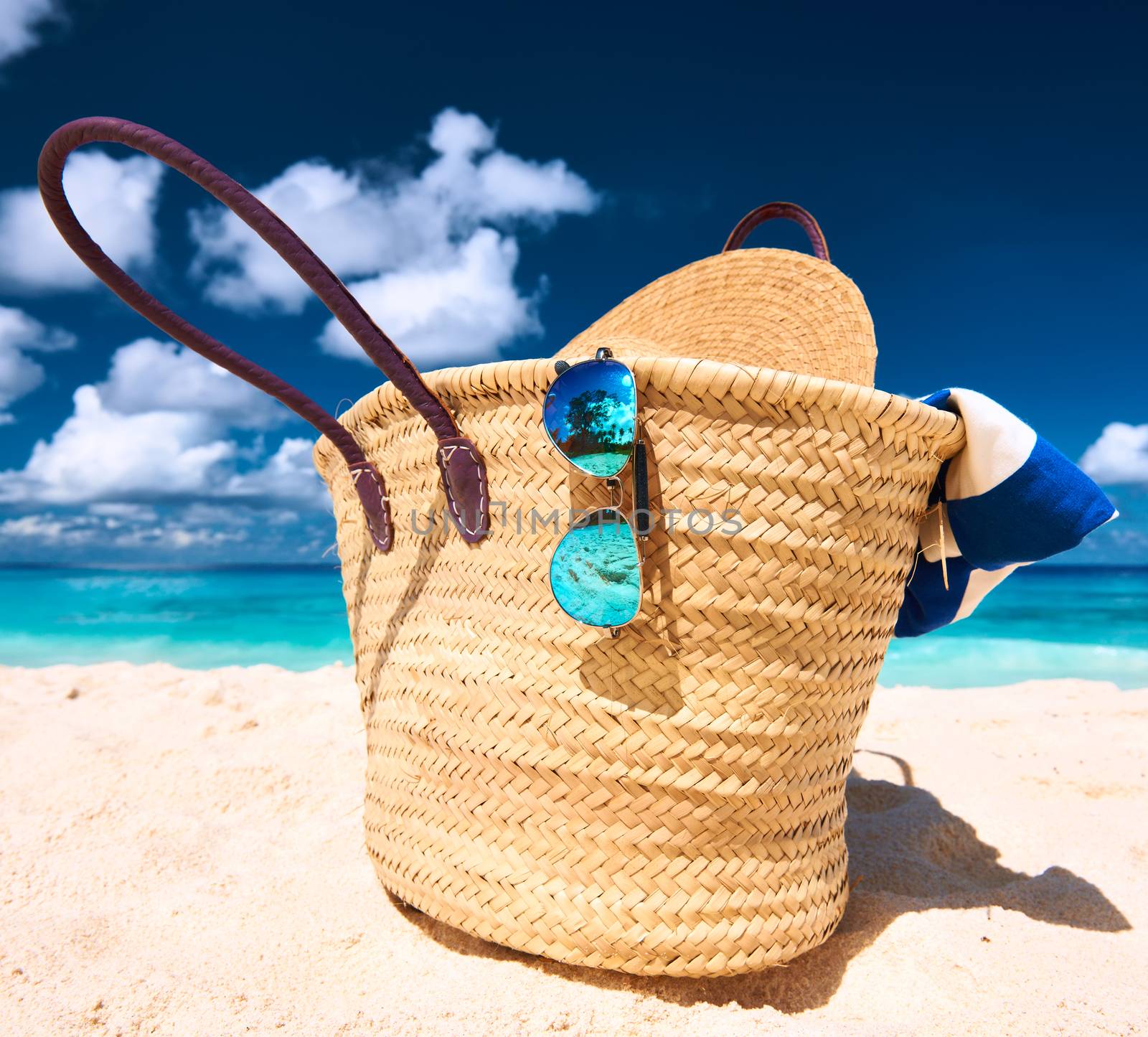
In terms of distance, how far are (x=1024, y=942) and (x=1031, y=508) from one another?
0.67 meters

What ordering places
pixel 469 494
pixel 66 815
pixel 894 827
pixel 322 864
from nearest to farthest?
pixel 469 494, pixel 322 864, pixel 66 815, pixel 894 827

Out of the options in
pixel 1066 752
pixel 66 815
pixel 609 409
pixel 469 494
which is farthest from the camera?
pixel 1066 752

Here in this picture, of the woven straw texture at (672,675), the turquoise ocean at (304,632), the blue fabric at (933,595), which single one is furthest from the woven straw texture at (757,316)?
the turquoise ocean at (304,632)

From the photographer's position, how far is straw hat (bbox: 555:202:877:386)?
157cm

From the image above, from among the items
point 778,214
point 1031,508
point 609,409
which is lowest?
point 1031,508

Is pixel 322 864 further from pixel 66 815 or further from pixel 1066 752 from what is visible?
pixel 1066 752

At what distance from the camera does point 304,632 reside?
9.45 m

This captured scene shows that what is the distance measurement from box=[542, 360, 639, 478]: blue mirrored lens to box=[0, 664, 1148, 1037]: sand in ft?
2.18

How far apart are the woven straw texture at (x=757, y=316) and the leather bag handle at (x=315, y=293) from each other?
0.59 meters

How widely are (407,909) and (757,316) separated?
144 cm

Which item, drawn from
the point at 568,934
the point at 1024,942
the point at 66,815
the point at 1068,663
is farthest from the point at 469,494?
Answer: the point at 1068,663

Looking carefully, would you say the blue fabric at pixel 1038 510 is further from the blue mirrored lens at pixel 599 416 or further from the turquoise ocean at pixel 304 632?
the turquoise ocean at pixel 304 632

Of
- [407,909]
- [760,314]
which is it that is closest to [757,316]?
[760,314]

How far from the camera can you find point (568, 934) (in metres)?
0.93
